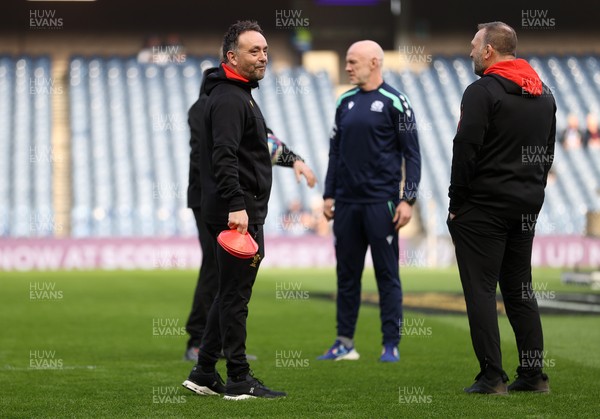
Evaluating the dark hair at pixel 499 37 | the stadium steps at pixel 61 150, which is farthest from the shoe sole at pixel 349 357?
the stadium steps at pixel 61 150

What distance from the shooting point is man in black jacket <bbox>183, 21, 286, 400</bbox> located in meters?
6.05

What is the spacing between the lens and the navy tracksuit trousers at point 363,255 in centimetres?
807

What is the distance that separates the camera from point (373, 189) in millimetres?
8078

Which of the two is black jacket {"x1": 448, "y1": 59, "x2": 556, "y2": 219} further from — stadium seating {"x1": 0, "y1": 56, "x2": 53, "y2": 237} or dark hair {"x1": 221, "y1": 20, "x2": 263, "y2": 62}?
stadium seating {"x1": 0, "y1": 56, "x2": 53, "y2": 237}

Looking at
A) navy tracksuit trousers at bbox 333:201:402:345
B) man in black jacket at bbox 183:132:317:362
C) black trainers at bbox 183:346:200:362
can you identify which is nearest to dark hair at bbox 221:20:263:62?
man in black jacket at bbox 183:132:317:362

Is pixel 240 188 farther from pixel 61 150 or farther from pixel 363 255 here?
pixel 61 150

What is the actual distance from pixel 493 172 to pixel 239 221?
148 centimetres

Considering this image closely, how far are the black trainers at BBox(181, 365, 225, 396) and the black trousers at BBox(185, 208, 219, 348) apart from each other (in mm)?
1579

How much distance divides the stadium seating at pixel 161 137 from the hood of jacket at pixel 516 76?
65.6 ft

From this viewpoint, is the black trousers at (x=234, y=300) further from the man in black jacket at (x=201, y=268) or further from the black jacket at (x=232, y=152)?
the man in black jacket at (x=201, y=268)

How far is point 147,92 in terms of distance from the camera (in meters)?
32.5

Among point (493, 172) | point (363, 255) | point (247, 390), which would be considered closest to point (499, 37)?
point (493, 172)

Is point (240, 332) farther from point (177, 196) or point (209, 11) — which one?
point (209, 11)

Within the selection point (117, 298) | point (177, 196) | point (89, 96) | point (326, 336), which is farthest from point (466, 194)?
point (89, 96)
